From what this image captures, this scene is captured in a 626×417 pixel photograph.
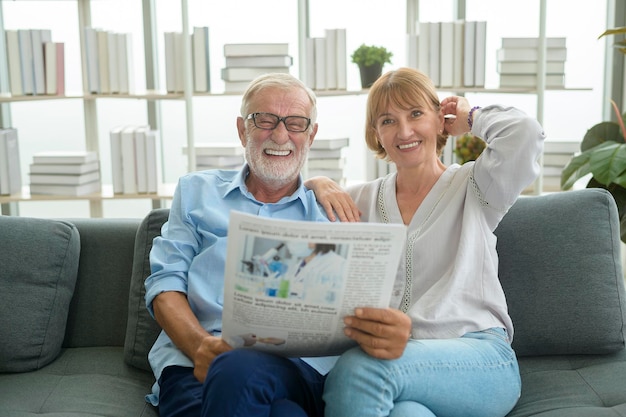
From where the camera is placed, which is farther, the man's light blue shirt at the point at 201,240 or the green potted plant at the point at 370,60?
the green potted plant at the point at 370,60

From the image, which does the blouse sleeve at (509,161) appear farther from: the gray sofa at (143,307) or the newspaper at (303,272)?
the newspaper at (303,272)

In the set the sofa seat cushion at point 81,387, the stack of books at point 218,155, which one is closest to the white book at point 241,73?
the stack of books at point 218,155

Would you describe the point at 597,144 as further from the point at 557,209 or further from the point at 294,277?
the point at 294,277

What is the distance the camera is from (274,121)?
6.64 ft

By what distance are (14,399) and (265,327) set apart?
0.76 metres

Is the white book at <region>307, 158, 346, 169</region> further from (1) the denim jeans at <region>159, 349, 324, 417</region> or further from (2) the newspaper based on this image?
(2) the newspaper

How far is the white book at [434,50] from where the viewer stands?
11.8 ft

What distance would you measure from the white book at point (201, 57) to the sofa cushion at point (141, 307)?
1.64m

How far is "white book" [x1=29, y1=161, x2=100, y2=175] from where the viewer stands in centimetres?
363

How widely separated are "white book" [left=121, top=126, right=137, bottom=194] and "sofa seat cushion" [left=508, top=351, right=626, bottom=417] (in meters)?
2.20

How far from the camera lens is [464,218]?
1.88m

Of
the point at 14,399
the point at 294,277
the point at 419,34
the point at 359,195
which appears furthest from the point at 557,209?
the point at 419,34

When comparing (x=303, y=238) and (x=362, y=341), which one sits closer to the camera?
(x=303, y=238)

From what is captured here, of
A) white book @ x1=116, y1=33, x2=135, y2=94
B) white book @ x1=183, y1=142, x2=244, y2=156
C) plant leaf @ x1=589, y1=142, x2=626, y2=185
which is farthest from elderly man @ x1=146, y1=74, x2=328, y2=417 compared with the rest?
white book @ x1=116, y1=33, x2=135, y2=94
